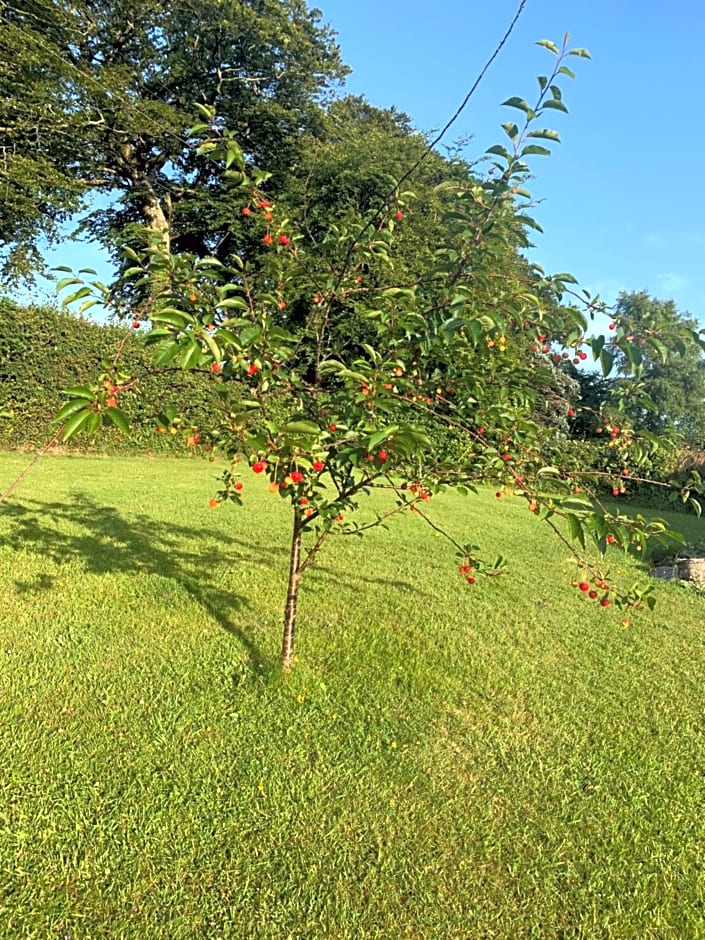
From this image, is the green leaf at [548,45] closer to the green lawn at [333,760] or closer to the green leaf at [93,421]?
the green leaf at [93,421]

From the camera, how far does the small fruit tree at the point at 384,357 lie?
1.69 metres

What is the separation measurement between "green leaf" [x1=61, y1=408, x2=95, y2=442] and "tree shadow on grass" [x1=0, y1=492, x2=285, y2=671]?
217 centimetres

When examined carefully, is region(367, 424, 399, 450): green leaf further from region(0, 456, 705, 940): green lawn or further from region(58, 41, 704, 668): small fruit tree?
region(0, 456, 705, 940): green lawn

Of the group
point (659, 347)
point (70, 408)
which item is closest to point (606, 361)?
point (659, 347)

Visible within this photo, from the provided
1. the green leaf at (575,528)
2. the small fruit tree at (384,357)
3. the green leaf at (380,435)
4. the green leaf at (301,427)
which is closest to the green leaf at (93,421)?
the small fruit tree at (384,357)

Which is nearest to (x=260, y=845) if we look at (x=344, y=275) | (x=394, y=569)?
(x=344, y=275)

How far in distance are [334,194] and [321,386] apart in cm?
1661

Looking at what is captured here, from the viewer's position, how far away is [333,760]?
8.09 ft

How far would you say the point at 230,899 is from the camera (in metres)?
1.77

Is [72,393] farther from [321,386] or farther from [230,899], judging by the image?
[230,899]

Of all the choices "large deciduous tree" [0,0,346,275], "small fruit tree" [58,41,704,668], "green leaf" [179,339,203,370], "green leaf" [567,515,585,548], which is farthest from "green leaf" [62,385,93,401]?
"large deciduous tree" [0,0,346,275]

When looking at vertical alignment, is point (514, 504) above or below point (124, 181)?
below

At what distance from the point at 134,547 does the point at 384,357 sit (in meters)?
3.48

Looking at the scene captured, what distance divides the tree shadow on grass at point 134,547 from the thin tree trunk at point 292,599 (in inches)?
9.7
